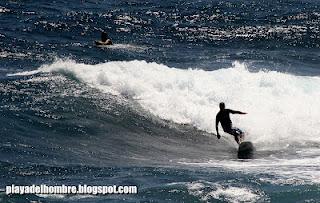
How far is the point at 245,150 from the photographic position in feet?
65.7

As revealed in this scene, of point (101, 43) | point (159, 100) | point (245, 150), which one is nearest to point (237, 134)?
point (245, 150)

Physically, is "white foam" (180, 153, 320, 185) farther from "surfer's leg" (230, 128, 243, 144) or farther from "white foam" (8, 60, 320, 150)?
"white foam" (8, 60, 320, 150)

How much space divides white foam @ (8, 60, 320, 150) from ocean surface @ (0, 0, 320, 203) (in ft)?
0.22

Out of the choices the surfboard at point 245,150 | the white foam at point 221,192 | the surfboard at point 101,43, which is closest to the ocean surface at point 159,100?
the white foam at point 221,192

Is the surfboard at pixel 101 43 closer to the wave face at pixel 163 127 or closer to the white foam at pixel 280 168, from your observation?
the wave face at pixel 163 127

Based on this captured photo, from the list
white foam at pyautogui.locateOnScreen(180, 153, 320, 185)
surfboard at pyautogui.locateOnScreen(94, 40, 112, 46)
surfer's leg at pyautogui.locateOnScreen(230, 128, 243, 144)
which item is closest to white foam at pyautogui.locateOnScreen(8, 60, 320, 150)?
surfer's leg at pyautogui.locateOnScreen(230, 128, 243, 144)

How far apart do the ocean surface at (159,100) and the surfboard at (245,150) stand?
0.23 m

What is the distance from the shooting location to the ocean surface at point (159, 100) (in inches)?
638

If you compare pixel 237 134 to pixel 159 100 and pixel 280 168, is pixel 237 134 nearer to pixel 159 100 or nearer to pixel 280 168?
pixel 280 168

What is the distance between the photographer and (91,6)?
155 feet

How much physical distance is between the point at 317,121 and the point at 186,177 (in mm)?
9593

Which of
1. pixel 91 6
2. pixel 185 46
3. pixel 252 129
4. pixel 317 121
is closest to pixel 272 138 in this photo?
pixel 252 129

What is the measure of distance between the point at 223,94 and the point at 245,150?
6.89m

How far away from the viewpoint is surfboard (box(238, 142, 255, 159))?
64.4ft
